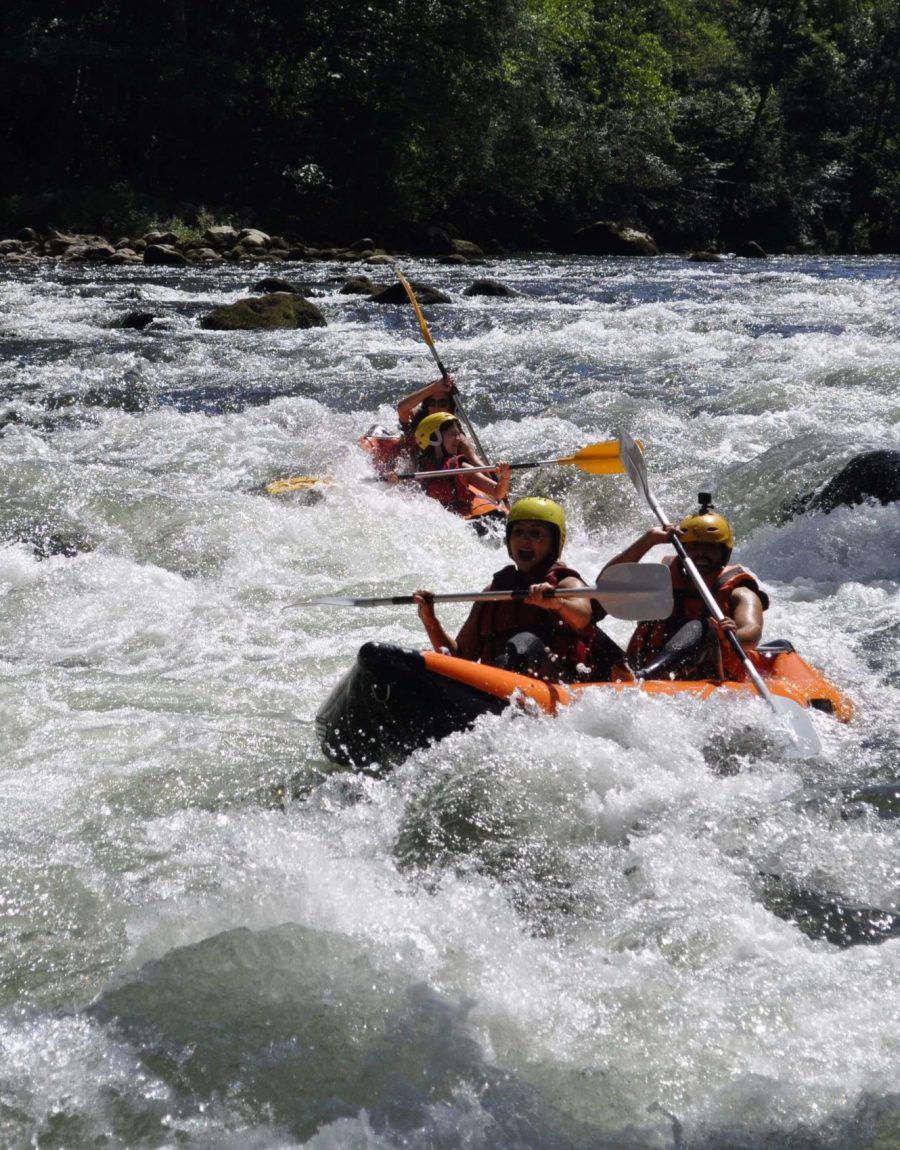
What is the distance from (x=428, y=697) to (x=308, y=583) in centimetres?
298

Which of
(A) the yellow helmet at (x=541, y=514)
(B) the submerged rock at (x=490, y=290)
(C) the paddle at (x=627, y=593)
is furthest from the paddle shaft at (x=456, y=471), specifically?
(B) the submerged rock at (x=490, y=290)

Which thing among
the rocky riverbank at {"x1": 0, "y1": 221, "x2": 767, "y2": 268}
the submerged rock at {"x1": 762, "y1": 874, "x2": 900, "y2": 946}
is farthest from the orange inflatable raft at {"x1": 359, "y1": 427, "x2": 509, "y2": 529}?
the rocky riverbank at {"x1": 0, "y1": 221, "x2": 767, "y2": 268}

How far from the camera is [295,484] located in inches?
323

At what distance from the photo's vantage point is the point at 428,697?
4.09 m

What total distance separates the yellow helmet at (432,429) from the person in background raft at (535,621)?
3575 mm

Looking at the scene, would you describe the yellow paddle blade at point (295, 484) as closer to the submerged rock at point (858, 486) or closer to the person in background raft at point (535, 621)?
the submerged rock at point (858, 486)

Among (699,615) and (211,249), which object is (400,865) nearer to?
(699,615)

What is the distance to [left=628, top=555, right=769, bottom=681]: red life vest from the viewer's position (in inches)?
204

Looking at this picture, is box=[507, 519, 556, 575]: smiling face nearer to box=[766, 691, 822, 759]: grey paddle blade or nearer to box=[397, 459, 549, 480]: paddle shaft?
box=[766, 691, 822, 759]: grey paddle blade

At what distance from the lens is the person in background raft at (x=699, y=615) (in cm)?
486

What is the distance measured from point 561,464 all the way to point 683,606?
292 centimetres

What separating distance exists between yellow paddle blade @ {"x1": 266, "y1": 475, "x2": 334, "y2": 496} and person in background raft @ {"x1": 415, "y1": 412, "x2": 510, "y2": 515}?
2.15ft

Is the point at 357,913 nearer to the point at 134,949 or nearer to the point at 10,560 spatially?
the point at 134,949

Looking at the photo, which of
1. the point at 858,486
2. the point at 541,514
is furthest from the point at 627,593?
the point at 858,486
